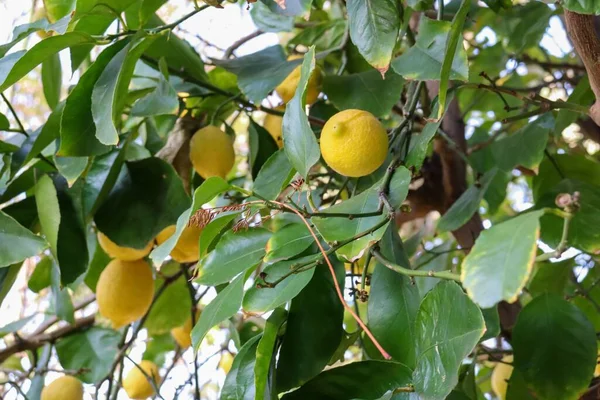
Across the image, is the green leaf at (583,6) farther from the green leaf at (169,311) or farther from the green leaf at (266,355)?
the green leaf at (169,311)

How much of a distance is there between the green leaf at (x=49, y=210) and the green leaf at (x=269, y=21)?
16.2 inches

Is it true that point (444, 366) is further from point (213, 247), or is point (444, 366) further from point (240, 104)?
point (240, 104)

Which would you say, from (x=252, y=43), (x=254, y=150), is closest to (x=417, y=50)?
(x=254, y=150)

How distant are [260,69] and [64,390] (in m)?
0.50

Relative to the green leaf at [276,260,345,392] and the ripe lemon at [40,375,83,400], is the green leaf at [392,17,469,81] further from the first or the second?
the ripe lemon at [40,375,83,400]

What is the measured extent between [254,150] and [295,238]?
29cm

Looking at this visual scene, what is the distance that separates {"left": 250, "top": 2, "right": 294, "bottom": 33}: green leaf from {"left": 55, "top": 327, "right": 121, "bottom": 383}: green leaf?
524 mm

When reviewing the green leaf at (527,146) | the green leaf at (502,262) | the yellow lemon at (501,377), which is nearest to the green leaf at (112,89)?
the green leaf at (502,262)

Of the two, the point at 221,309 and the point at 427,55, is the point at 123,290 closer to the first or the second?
the point at 221,309

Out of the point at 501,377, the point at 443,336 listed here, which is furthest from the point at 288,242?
the point at 501,377

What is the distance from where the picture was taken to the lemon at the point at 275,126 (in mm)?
854

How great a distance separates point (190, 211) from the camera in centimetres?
44

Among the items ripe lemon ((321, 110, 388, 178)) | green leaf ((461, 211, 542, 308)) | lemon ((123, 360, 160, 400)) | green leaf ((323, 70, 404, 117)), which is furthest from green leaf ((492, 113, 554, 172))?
lemon ((123, 360, 160, 400))

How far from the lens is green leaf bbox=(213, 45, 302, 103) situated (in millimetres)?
726
